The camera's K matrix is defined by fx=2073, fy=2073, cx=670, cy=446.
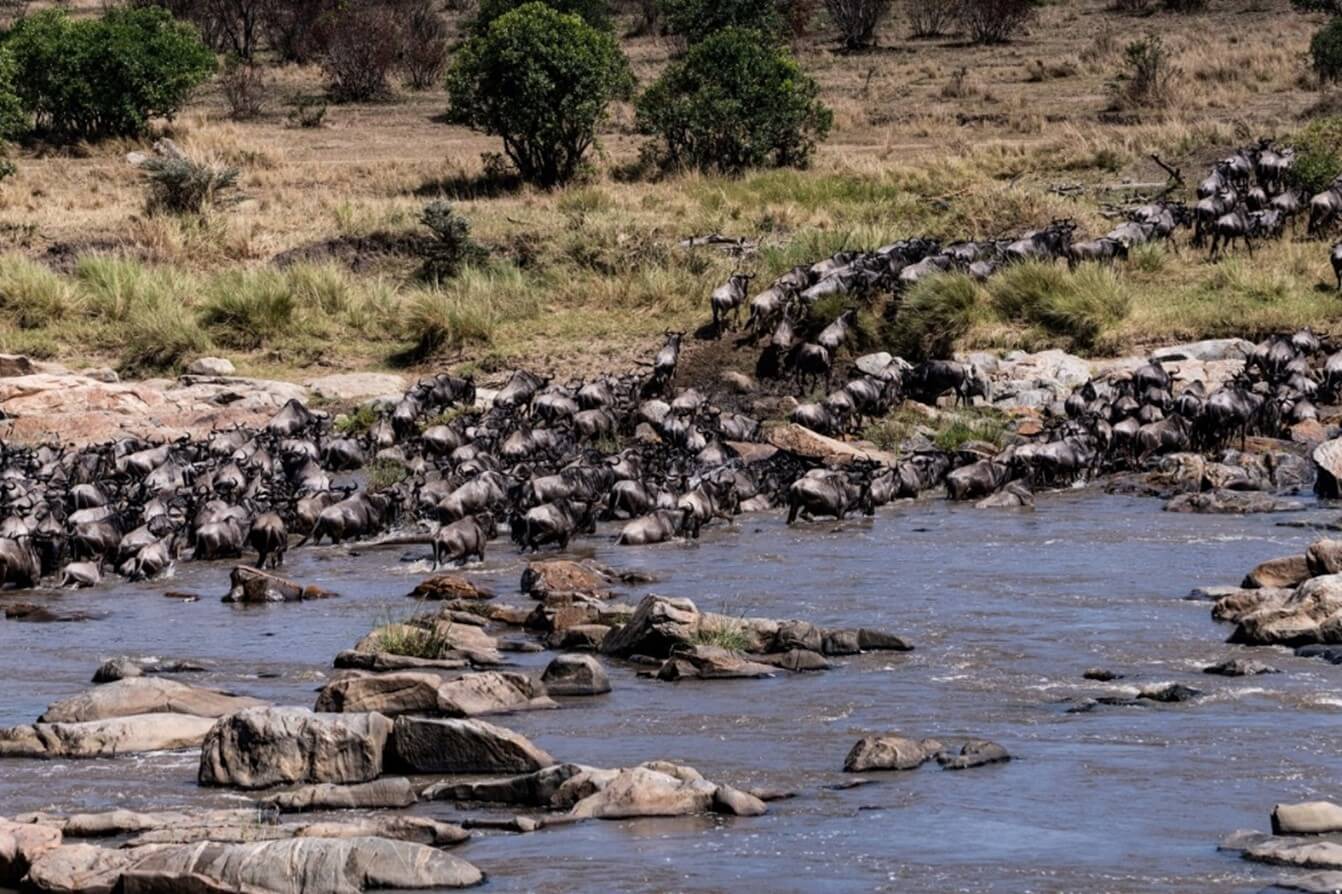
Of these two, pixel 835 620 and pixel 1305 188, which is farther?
pixel 1305 188

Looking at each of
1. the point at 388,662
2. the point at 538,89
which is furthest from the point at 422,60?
the point at 388,662

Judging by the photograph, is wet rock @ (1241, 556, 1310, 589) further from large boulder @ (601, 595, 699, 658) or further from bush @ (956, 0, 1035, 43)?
bush @ (956, 0, 1035, 43)

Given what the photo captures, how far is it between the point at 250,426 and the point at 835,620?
11142 mm

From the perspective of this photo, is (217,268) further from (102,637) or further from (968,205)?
(102,637)

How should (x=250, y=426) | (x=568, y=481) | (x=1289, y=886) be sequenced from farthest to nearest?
1. (x=250, y=426)
2. (x=568, y=481)
3. (x=1289, y=886)

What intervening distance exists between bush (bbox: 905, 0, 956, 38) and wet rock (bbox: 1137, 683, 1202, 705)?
47843 mm

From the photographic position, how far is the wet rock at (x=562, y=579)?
1415cm

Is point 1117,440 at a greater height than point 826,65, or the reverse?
point 826,65

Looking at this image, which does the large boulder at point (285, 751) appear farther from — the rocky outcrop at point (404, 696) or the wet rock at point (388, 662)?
the wet rock at point (388, 662)

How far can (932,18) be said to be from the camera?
56.8 metres

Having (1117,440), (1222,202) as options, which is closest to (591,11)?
(1222,202)

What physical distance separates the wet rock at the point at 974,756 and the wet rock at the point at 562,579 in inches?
200

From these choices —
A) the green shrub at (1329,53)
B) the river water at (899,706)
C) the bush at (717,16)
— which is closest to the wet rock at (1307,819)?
the river water at (899,706)

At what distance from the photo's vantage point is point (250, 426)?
74.4ft
